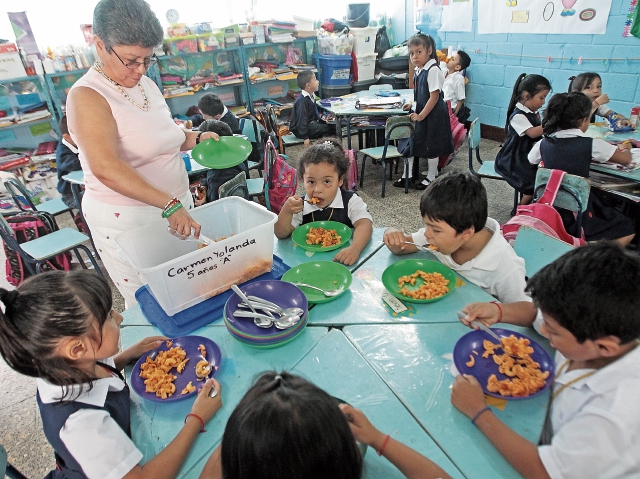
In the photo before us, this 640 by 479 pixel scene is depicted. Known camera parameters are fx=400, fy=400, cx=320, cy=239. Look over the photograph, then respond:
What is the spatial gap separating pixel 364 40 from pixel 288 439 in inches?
272

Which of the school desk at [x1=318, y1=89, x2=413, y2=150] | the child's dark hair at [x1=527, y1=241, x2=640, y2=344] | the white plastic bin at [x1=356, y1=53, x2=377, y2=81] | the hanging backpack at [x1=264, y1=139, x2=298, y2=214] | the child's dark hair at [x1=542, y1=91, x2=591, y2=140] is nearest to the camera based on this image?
the child's dark hair at [x1=527, y1=241, x2=640, y2=344]

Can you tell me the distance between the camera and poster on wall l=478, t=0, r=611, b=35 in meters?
4.24

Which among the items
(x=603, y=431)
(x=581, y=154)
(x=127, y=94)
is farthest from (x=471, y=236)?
(x=581, y=154)

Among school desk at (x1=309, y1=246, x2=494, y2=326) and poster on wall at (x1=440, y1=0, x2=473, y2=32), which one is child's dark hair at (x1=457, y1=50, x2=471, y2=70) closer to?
poster on wall at (x1=440, y1=0, x2=473, y2=32)

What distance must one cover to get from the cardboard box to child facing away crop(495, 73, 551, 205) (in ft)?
16.9

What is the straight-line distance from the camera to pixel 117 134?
155cm

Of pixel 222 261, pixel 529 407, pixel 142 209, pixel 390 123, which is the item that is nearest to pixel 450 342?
pixel 529 407

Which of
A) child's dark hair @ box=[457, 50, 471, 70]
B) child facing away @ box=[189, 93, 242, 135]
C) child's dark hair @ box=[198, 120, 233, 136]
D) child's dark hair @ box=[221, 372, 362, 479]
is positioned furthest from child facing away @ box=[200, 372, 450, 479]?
child's dark hair @ box=[457, 50, 471, 70]

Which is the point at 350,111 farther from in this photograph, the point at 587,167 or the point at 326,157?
the point at 326,157

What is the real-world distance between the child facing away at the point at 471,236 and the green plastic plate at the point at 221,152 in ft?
3.32

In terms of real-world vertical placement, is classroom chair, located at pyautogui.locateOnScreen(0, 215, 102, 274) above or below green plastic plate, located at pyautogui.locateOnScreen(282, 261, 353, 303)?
below

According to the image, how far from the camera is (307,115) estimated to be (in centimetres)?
515

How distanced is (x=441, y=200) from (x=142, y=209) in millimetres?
1217

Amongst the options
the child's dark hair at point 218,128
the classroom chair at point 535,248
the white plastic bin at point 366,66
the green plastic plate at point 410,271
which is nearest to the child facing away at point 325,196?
the green plastic plate at point 410,271
